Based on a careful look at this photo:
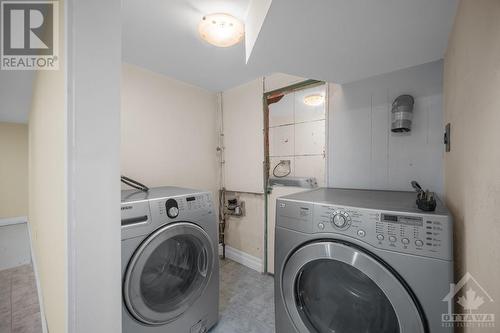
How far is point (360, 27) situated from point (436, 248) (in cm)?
84

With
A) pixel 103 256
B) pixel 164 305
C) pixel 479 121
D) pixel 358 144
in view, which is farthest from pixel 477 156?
pixel 164 305

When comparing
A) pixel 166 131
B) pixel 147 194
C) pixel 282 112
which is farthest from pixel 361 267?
pixel 166 131

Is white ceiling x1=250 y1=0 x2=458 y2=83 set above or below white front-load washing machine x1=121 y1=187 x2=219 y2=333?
above

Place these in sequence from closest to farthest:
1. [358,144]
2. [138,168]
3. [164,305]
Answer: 1. [164,305]
2. [358,144]
3. [138,168]

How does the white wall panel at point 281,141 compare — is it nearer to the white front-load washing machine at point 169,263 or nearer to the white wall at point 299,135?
A: the white wall at point 299,135

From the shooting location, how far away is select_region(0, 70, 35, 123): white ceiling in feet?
5.15

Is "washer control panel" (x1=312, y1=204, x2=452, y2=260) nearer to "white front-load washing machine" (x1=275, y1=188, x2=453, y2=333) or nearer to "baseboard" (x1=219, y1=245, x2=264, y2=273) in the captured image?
"white front-load washing machine" (x1=275, y1=188, x2=453, y2=333)

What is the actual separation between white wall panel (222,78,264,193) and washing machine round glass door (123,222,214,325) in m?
1.00

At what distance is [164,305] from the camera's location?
1161 mm

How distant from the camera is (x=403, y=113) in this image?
112 cm

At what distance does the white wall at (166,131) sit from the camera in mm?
1863

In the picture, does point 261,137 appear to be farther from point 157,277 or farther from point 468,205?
Answer: point 468,205

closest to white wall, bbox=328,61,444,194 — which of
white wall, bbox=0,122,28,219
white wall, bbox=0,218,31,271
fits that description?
white wall, bbox=0,218,31,271

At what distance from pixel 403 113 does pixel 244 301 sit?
1820 millimetres
